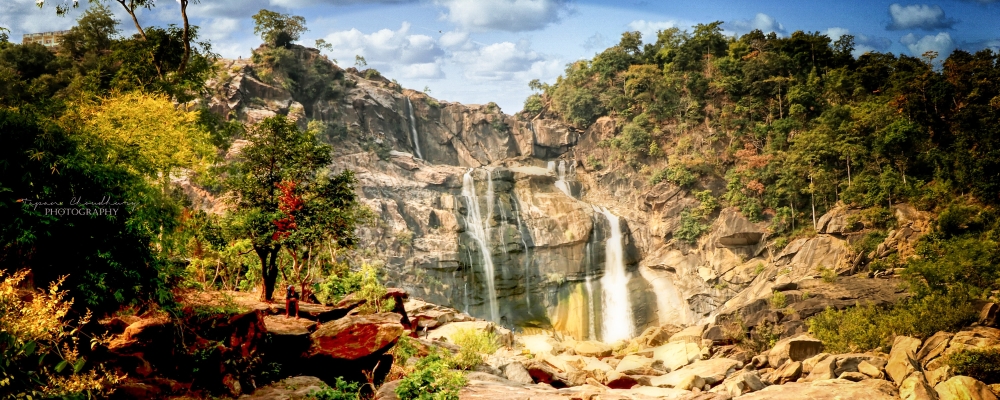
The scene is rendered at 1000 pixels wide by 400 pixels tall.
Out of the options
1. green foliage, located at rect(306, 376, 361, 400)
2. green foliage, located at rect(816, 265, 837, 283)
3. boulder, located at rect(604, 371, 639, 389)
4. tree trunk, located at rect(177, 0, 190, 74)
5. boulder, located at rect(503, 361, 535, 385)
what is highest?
tree trunk, located at rect(177, 0, 190, 74)

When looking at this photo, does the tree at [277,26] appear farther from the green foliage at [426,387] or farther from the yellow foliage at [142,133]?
the green foliage at [426,387]

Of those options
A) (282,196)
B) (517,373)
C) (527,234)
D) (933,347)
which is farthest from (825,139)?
(282,196)

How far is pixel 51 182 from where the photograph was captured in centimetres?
702

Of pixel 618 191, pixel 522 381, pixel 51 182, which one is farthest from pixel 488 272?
pixel 51 182

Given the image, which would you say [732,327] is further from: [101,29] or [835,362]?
[101,29]

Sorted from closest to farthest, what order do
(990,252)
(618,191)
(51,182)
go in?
1. (51,182)
2. (990,252)
3. (618,191)

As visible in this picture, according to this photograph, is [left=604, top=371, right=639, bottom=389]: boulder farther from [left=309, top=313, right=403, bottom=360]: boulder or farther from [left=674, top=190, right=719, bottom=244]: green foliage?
[left=674, top=190, right=719, bottom=244]: green foliage

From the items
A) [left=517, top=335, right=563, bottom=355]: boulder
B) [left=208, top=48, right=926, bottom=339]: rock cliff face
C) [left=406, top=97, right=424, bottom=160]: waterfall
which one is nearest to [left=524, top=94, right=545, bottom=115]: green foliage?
[left=208, top=48, right=926, bottom=339]: rock cliff face

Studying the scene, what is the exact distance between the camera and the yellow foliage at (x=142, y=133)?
372 inches

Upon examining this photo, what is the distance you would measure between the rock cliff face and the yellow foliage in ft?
71.8

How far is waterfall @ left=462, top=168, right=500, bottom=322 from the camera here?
3797 centimetres

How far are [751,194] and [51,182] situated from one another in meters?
36.1

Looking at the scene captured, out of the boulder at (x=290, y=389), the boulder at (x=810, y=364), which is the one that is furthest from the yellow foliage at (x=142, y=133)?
the boulder at (x=810, y=364)

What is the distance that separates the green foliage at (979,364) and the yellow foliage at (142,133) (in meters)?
19.1
